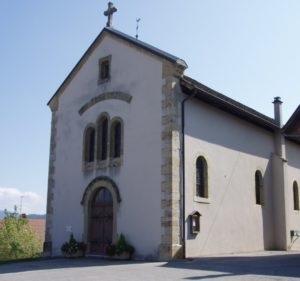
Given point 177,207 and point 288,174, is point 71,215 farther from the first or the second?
point 288,174

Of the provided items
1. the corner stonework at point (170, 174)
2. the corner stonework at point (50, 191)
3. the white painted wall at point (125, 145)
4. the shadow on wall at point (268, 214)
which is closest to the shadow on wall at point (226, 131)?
the corner stonework at point (170, 174)

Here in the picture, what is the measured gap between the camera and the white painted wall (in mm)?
16406

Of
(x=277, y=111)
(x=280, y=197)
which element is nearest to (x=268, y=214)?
(x=280, y=197)

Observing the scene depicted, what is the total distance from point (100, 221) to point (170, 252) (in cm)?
414

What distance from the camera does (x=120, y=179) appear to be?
17562 mm

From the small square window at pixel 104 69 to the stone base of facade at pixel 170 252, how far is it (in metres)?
7.87

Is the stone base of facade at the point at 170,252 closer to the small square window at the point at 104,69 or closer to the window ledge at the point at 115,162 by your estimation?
the window ledge at the point at 115,162

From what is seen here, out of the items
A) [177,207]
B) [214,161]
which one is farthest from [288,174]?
[177,207]

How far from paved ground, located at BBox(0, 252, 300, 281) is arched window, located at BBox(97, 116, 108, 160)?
542 cm

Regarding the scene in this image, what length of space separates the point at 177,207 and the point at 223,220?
3.27 m

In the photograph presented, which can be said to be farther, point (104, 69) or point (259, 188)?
point (259, 188)

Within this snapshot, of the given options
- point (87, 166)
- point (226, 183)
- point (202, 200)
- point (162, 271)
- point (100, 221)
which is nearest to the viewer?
point (162, 271)

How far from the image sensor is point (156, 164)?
53.8ft

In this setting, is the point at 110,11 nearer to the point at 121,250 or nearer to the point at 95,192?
the point at 95,192
